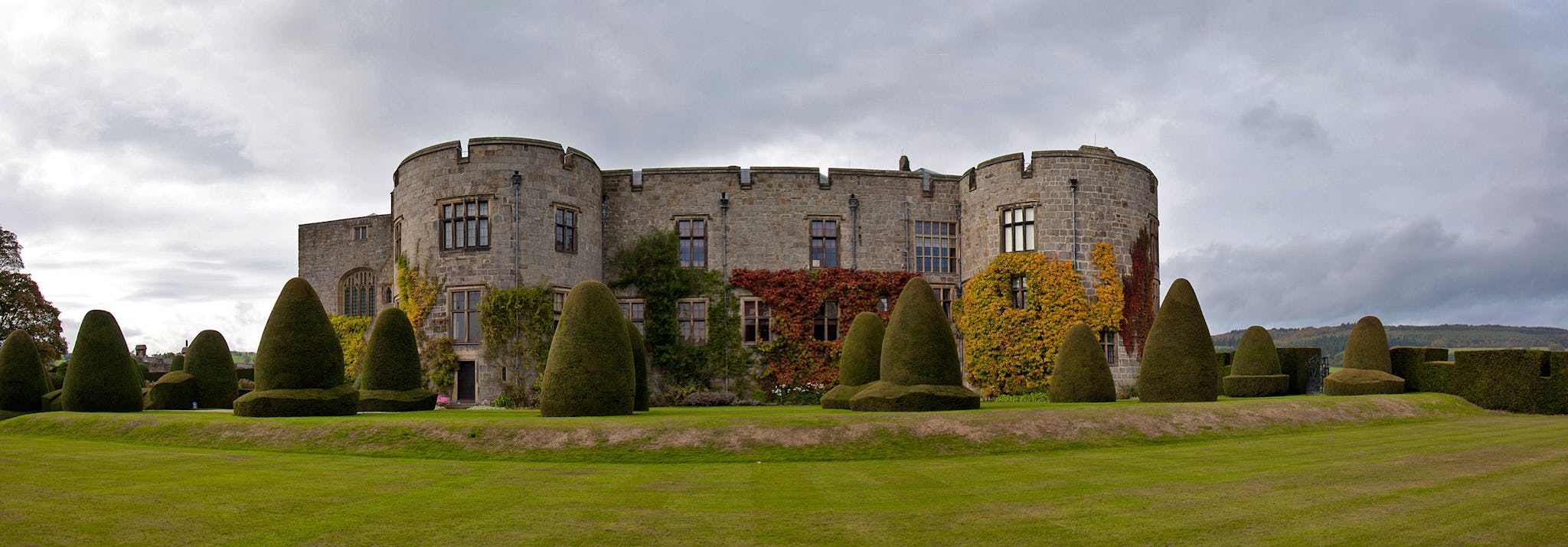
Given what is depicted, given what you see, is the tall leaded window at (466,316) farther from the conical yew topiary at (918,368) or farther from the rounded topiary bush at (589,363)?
the conical yew topiary at (918,368)

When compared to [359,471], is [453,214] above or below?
above

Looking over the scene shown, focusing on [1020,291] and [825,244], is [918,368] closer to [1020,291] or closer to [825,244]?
[1020,291]

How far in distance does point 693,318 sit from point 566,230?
5461 mm

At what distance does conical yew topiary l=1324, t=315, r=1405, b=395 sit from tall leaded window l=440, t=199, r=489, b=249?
25853 millimetres

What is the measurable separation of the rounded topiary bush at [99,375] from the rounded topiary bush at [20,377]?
1852 millimetres

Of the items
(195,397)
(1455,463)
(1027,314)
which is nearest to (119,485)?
(195,397)

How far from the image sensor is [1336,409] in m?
20.7

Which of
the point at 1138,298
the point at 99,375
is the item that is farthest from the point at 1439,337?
the point at 99,375

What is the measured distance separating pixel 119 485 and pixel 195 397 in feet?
52.2

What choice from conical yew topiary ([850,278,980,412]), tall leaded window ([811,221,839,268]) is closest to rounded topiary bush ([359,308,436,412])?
→ conical yew topiary ([850,278,980,412])

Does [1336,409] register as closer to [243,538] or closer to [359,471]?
[359,471]

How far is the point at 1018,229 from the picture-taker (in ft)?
104

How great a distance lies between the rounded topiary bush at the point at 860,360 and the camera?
22.3 meters

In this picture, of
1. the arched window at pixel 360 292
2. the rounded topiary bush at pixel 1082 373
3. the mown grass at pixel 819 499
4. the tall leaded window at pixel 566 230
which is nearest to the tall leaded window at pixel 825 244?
the tall leaded window at pixel 566 230
